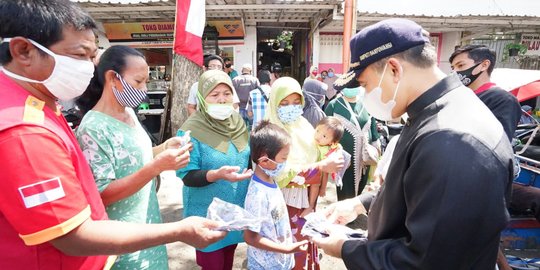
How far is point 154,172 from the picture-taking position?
154 cm

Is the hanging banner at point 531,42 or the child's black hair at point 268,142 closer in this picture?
the child's black hair at point 268,142

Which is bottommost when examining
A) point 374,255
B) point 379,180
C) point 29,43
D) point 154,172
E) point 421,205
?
point 379,180

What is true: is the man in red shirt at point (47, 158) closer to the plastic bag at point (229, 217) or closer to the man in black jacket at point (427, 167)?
the plastic bag at point (229, 217)

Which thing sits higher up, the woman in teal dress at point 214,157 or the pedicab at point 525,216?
the woman in teal dress at point 214,157

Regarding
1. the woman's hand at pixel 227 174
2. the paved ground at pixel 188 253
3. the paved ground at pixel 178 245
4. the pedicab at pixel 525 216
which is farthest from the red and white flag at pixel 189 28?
the pedicab at pixel 525 216

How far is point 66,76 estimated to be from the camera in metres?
1.14

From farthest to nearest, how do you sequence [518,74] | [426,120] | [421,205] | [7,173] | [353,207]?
[518,74] < [353,207] < [426,120] < [421,205] < [7,173]

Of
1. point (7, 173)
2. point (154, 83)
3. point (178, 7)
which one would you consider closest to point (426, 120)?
point (7, 173)

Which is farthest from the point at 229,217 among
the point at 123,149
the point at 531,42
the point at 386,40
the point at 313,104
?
the point at 531,42

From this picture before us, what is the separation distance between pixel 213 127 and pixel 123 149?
73 cm

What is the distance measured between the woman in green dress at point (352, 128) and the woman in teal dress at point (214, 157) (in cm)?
201

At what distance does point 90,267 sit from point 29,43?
2.79 feet

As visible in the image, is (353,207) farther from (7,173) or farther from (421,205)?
(7,173)

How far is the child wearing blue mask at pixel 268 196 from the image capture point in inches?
78.2
